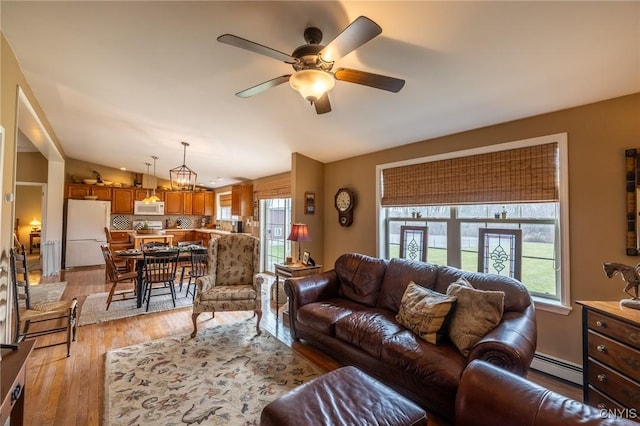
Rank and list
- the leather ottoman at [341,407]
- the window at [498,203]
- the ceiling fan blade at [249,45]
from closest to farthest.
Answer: the leather ottoman at [341,407], the ceiling fan blade at [249,45], the window at [498,203]

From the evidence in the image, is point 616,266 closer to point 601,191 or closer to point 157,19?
point 601,191

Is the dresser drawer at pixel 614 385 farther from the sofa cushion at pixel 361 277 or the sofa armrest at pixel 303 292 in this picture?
the sofa armrest at pixel 303 292

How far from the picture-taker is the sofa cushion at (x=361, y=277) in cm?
313

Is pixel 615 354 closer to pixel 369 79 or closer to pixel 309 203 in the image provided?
pixel 369 79

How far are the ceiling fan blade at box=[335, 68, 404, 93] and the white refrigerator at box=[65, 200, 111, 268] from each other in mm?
7986

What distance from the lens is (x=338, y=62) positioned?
7.79 ft

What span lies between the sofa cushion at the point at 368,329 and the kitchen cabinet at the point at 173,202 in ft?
25.4

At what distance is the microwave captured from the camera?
26.7 ft

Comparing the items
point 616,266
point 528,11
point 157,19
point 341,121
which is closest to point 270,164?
point 341,121

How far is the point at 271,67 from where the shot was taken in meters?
2.54

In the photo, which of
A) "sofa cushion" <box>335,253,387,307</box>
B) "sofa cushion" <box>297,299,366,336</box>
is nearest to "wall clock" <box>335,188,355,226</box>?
"sofa cushion" <box>335,253,387,307</box>

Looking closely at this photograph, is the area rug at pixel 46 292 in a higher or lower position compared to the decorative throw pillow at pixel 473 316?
lower

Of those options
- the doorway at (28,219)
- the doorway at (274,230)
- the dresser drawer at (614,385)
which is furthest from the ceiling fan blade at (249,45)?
the doorway at (28,219)

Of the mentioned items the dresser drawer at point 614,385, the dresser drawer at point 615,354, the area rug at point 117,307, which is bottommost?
the area rug at point 117,307
